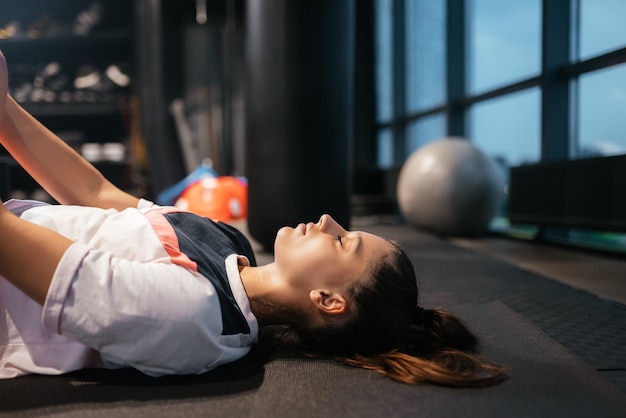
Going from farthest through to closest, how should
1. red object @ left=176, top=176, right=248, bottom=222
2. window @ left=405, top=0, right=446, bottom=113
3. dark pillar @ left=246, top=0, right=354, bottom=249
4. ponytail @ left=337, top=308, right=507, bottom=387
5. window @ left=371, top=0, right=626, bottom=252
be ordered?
1. window @ left=405, top=0, right=446, bottom=113
2. red object @ left=176, top=176, right=248, bottom=222
3. window @ left=371, top=0, right=626, bottom=252
4. dark pillar @ left=246, top=0, right=354, bottom=249
5. ponytail @ left=337, top=308, right=507, bottom=387

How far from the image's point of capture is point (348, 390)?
Answer: 3.08 ft

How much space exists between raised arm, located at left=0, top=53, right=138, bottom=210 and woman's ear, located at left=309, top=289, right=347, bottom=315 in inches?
22.9

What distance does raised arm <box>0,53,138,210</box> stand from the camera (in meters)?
1.24

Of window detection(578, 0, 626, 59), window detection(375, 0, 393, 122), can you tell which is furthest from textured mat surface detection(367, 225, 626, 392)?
window detection(375, 0, 393, 122)

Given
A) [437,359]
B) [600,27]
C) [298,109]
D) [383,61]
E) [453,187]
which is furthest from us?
[383,61]

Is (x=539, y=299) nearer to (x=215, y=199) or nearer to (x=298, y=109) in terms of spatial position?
(x=298, y=109)

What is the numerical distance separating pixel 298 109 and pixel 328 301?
1417mm

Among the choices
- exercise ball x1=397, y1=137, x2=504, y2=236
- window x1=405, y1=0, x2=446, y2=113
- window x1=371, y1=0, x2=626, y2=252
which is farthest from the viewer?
window x1=405, y1=0, x2=446, y2=113

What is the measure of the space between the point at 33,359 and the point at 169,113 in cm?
418

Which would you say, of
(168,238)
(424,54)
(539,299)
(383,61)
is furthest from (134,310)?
(383,61)

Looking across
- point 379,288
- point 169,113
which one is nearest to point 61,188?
point 379,288

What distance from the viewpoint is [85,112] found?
4801mm

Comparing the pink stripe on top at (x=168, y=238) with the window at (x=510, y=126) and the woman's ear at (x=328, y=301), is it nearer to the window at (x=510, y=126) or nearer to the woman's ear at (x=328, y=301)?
the woman's ear at (x=328, y=301)

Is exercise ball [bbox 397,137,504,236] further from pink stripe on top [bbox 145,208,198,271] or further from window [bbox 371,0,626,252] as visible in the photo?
pink stripe on top [bbox 145,208,198,271]
